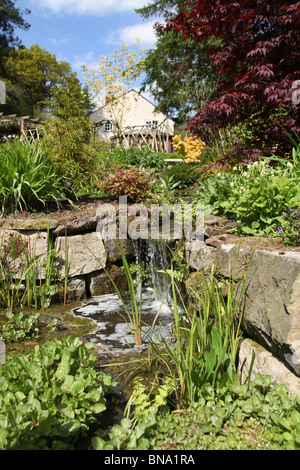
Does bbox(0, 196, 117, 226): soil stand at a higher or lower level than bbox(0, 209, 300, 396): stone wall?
higher

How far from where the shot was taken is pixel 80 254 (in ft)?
12.7

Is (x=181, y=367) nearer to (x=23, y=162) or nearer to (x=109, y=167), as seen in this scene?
(x=23, y=162)

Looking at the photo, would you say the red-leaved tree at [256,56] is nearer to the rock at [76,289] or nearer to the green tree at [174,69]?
the rock at [76,289]

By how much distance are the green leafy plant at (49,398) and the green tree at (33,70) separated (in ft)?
90.6

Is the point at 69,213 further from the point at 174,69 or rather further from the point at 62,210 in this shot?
the point at 174,69

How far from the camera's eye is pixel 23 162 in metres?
3.96

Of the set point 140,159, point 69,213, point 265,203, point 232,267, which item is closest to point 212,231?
point 265,203

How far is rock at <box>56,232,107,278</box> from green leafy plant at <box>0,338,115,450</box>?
1.89 metres

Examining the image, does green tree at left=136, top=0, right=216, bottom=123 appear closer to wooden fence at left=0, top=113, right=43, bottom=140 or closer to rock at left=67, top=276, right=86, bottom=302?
wooden fence at left=0, top=113, right=43, bottom=140

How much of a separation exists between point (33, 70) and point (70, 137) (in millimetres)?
27523

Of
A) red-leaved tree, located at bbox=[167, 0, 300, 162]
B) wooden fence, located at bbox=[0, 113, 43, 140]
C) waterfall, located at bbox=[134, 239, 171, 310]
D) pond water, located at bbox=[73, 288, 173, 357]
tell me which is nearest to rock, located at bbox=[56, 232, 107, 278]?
pond water, located at bbox=[73, 288, 173, 357]

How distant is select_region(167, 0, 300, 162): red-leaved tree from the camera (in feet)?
12.6

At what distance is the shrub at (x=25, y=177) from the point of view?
382 cm

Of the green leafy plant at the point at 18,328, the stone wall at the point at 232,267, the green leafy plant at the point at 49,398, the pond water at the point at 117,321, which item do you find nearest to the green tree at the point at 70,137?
the stone wall at the point at 232,267
